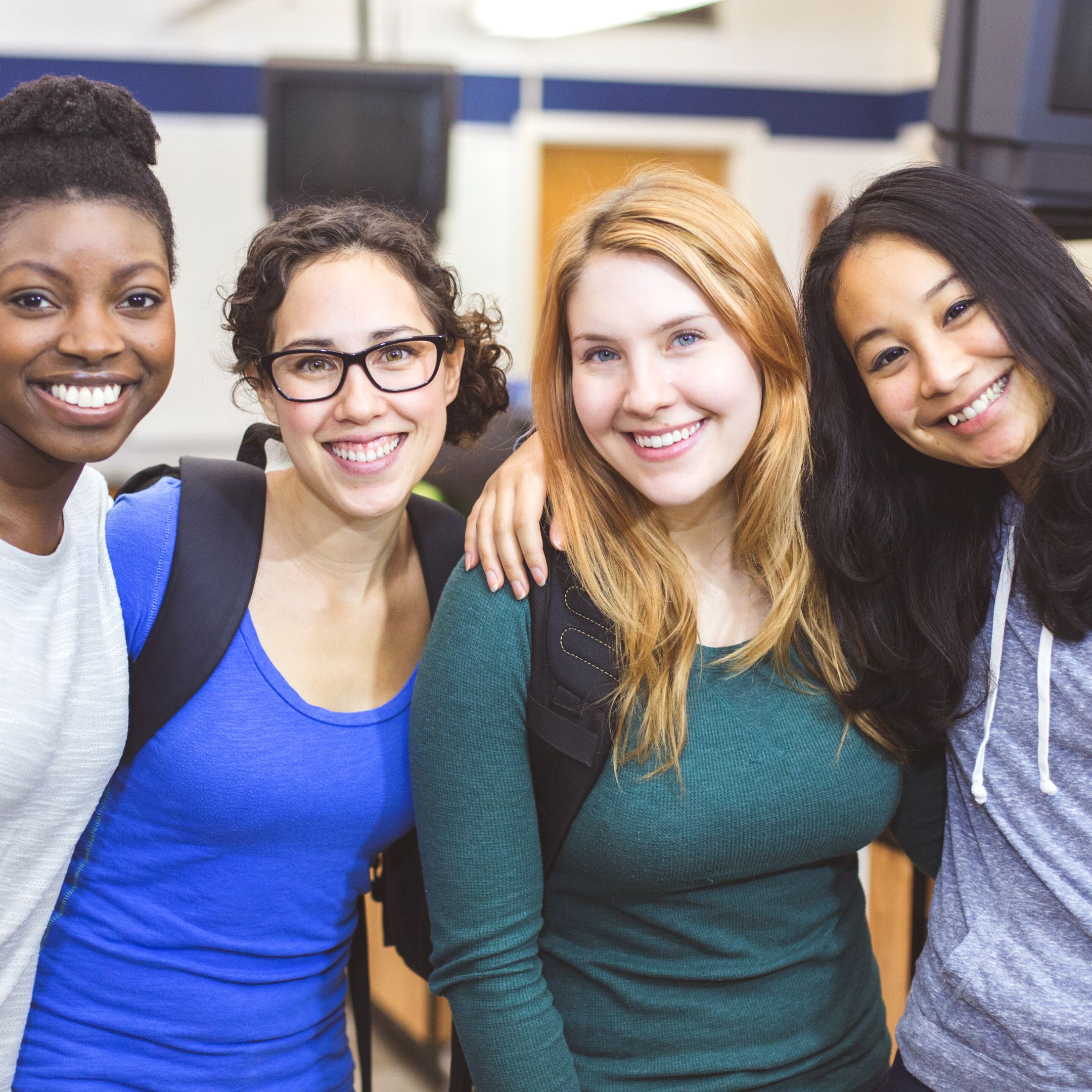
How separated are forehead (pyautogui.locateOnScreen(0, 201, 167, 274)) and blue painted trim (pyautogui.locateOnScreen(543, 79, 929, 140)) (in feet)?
19.3

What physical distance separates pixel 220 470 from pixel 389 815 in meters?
0.49

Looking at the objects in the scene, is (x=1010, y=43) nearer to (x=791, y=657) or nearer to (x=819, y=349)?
(x=819, y=349)

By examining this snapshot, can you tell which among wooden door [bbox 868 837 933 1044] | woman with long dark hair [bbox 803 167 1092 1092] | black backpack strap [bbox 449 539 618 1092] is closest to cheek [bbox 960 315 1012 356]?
woman with long dark hair [bbox 803 167 1092 1092]

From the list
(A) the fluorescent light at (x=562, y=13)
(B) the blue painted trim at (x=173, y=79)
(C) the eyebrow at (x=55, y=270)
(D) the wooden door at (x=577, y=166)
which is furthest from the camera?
(D) the wooden door at (x=577, y=166)

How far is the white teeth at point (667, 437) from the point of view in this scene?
1.28 meters

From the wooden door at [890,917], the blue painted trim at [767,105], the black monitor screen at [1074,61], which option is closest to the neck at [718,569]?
the wooden door at [890,917]

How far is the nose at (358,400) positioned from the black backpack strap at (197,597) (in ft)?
0.66

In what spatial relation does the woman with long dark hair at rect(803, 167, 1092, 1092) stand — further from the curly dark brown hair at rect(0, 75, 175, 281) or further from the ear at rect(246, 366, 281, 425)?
the curly dark brown hair at rect(0, 75, 175, 281)

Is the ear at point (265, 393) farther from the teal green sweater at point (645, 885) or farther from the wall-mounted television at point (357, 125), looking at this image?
the wall-mounted television at point (357, 125)

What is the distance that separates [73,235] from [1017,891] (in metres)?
1.18

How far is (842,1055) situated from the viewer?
4.48 feet

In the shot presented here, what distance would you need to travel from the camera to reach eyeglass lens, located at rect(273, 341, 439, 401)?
4.37 feet

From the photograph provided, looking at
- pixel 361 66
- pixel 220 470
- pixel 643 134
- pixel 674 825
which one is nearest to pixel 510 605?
pixel 674 825

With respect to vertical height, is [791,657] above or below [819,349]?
below
